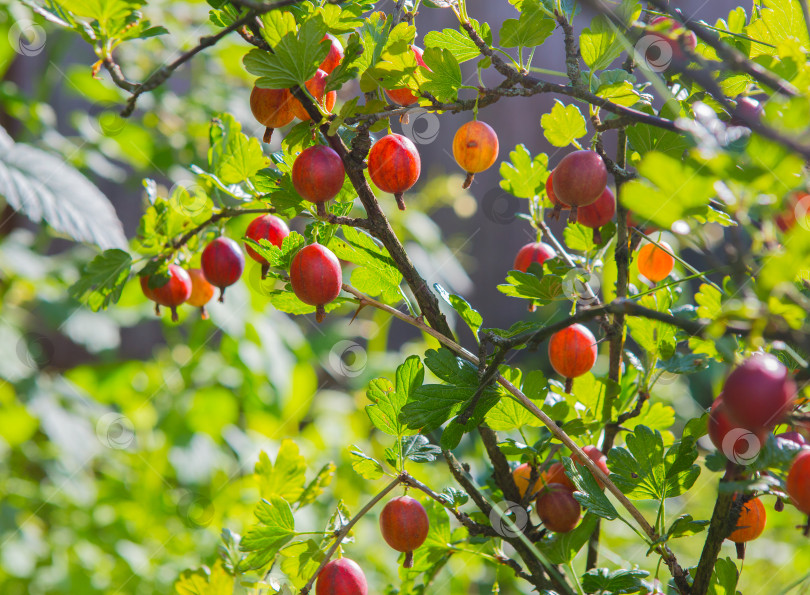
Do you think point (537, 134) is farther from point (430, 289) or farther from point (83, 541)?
point (430, 289)

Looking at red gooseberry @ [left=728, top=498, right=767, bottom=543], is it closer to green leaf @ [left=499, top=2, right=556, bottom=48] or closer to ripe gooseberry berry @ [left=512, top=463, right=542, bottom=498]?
ripe gooseberry berry @ [left=512, top=463, right=542, bottom=498]

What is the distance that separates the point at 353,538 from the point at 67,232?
53 cm

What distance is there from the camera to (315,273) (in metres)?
0.40

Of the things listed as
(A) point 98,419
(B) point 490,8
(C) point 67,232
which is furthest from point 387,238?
(B) point 490,8

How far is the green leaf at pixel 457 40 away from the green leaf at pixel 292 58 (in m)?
0.08

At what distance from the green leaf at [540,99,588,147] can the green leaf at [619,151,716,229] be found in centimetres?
22

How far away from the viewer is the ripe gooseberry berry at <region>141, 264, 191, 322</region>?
531 mm

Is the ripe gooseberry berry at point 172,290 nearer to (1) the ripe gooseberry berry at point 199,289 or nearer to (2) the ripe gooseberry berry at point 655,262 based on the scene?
(1) the ripe gooseberry berry at point 199,289

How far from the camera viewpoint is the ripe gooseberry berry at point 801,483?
0.95 feet

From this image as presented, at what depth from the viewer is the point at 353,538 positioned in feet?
1.41

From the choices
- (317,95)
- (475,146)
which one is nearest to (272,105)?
(317,95)

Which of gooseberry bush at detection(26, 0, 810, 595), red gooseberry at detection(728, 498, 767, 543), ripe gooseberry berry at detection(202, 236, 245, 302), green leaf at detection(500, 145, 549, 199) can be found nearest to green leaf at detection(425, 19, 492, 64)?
gooseberry bush at detection(26, 0, 810, 595)

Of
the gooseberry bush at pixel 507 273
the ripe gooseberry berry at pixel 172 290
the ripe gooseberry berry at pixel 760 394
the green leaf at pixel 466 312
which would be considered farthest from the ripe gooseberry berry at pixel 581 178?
the ripe gooseberry berry at pixel 172 290

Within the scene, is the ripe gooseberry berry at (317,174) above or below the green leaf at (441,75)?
below
